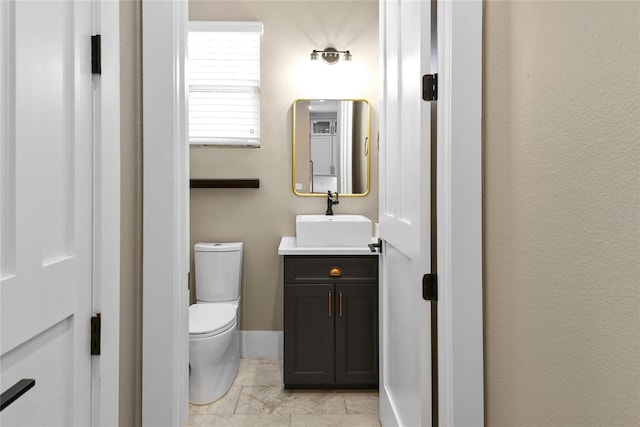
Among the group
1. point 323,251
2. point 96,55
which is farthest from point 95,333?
point 323,251

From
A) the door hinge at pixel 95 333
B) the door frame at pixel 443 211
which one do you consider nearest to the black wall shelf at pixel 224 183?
the door frame at pixel 443 211

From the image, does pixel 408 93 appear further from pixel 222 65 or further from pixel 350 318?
pixel 222 65

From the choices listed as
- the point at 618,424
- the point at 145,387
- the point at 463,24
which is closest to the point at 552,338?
the point at 618,424

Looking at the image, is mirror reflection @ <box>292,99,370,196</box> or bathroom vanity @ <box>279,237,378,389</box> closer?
bathroom vanity @ <box>279,237,378,389</box>

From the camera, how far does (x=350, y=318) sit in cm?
236

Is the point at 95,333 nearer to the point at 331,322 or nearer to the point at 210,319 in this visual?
the point at 210,319

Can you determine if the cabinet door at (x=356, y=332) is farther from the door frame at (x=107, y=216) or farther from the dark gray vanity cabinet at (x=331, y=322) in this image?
the door frame at (x=107, y=216)

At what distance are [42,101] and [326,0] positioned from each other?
245 centimetres

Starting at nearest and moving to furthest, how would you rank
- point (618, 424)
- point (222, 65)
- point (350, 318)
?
point (618, 424) < point (350, 318) < point (222, 65)

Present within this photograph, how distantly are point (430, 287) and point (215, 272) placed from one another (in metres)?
1.80

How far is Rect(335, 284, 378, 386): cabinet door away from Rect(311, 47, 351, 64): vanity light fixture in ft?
5.02

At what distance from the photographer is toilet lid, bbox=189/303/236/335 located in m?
2.19

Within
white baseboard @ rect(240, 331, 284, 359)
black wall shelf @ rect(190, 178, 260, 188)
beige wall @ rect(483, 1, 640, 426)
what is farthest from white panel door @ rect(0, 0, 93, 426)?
white baseboard @ rect(240, 331, 284, 359)

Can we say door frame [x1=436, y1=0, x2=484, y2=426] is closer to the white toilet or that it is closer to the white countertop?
the white countertop
